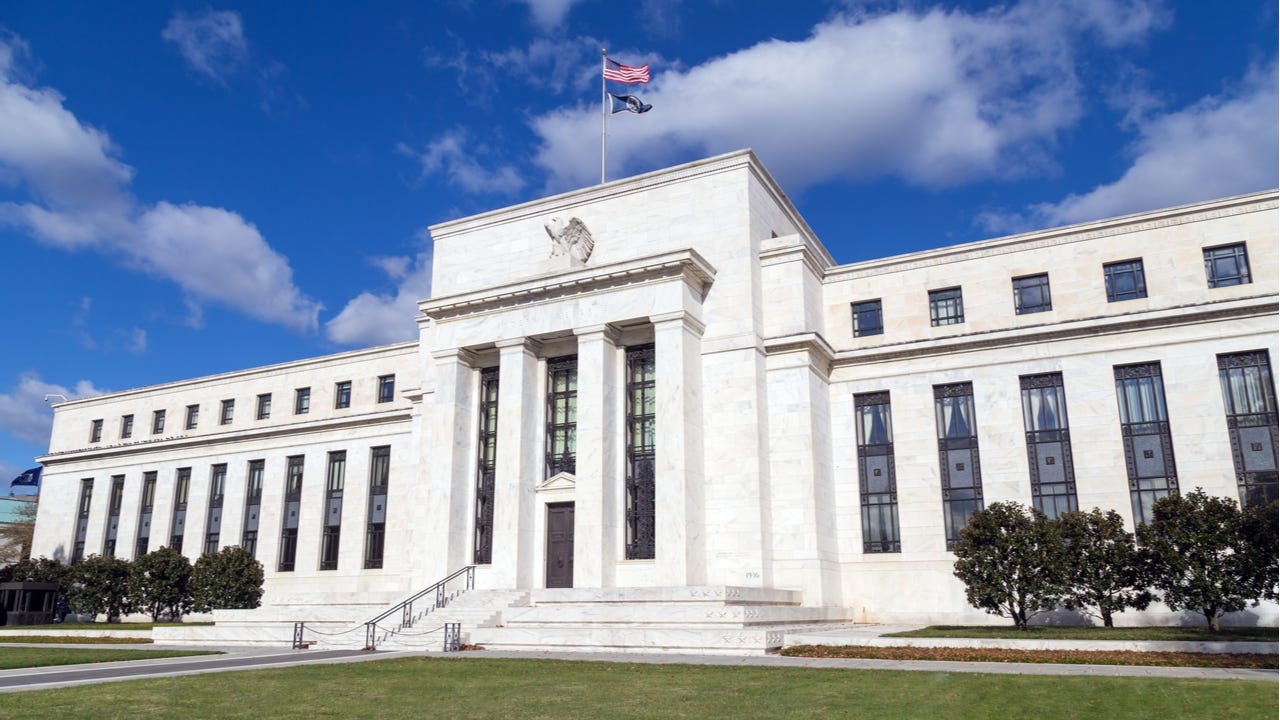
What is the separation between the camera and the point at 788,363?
3628 cm

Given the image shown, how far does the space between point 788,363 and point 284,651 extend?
20.3 metres

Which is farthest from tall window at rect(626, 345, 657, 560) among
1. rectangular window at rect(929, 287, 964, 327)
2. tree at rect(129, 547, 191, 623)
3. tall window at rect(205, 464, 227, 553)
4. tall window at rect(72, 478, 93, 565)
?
tall window at rect(72, 478, 93, 565)

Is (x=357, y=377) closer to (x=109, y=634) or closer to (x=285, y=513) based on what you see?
(x=285, y=513)

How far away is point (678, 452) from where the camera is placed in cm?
3412

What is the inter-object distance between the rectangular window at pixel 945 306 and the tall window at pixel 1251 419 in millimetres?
9186

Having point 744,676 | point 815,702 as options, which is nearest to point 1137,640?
point 744,676

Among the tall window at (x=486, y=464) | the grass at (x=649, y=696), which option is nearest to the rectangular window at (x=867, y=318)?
the tall window at (x=486, y=464)

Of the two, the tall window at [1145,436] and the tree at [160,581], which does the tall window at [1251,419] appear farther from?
the tree at [160,581]

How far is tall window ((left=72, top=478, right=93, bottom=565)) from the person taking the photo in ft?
194

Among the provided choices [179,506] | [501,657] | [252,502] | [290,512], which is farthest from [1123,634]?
[179,506]

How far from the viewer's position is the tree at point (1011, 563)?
28359 millimetres

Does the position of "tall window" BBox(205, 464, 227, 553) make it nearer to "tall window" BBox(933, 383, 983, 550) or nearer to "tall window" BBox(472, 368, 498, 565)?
"tall window" BBox(472, 368, 498, 565)

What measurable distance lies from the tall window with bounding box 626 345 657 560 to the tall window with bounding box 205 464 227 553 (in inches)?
1137

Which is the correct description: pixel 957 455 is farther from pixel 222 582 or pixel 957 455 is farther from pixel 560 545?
pixel 222 582
